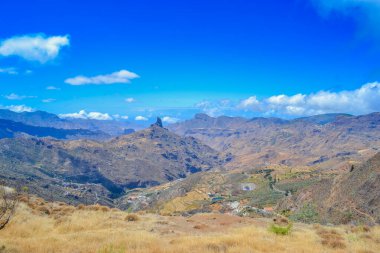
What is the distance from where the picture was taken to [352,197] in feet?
199

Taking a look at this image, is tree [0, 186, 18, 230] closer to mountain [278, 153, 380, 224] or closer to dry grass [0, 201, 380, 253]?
dry grass [0, 201, 380, 253]

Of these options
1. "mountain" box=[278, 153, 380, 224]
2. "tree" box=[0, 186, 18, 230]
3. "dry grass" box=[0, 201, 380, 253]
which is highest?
"tree" box=[0, 186, 18, 230]

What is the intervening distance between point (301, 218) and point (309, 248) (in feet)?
103

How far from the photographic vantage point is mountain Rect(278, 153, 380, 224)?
5166cm

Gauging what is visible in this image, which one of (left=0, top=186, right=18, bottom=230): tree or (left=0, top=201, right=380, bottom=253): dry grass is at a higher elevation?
(left=0, top=186, right=18, bottom=230): tree

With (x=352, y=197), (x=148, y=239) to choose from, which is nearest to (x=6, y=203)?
(x=148, y=239)

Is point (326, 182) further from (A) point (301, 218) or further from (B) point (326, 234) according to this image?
(B) point (326, 234)

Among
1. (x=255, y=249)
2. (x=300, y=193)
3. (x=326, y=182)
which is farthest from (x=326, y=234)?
(x=300, y=193)

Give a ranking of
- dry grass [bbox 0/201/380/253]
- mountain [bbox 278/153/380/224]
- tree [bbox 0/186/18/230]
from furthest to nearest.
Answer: mountain [bbox 278/153/380/224], tree [bbox 0/186/18/230], dry grass [bbox 0/201/380/253]

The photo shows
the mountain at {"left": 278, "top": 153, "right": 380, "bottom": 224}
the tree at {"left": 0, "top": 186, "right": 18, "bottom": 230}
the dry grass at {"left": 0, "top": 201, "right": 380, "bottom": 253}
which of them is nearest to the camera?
the dry grass at {"left": 0, "top": 201, "right": 380, "bottom": 253}

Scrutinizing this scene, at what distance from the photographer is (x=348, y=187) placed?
2603 inches

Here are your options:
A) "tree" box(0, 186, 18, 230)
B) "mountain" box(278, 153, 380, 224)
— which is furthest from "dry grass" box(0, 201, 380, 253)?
"mountain" box(278, 153, 380, 224)

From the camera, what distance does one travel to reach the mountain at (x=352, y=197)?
51656 mm

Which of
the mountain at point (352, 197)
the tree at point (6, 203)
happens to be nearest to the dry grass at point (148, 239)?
the tree at point (6, 203)
